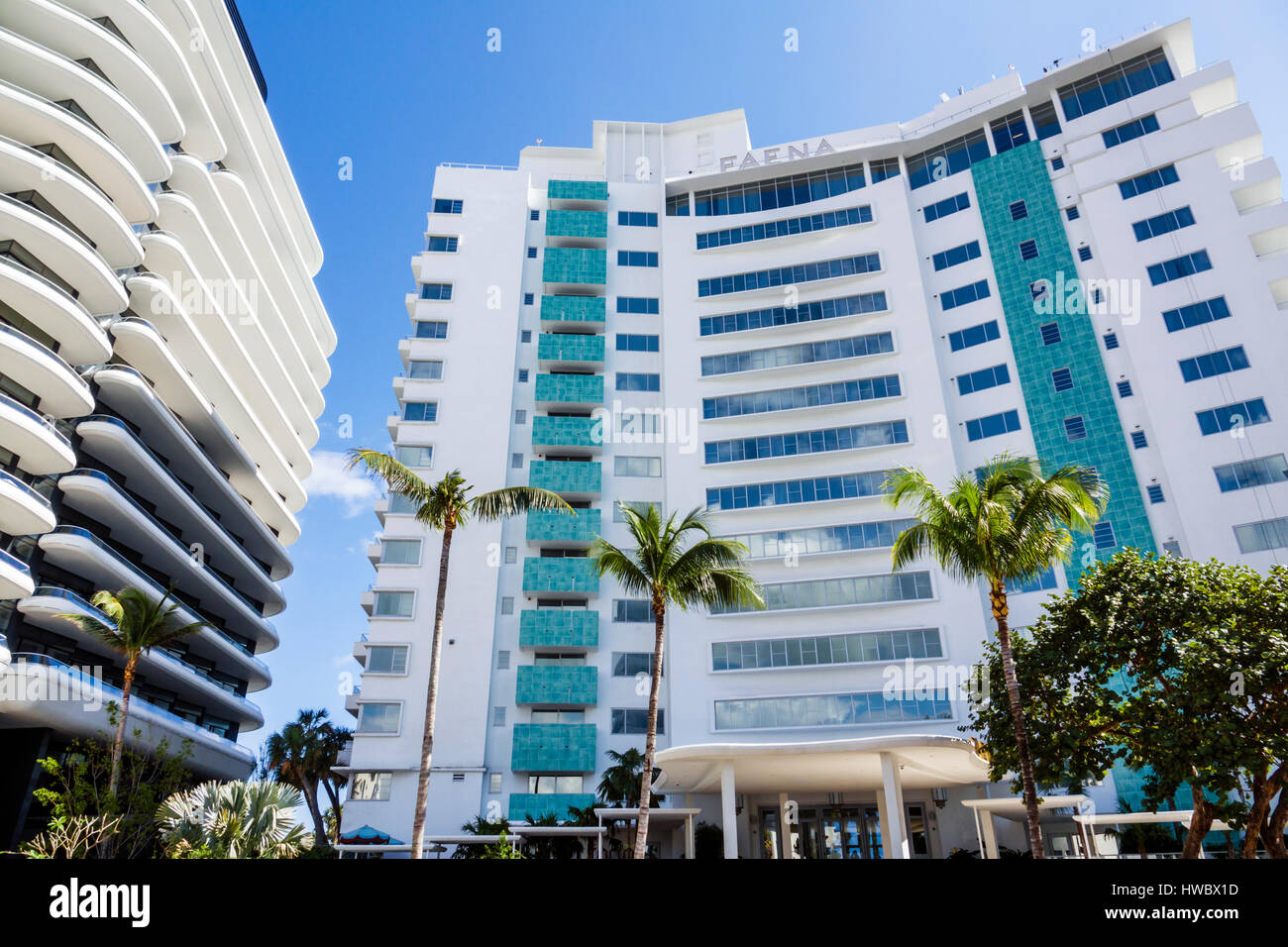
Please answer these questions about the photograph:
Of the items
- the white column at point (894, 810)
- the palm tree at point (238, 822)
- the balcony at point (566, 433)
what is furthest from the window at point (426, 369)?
the white column at point (894, 810)

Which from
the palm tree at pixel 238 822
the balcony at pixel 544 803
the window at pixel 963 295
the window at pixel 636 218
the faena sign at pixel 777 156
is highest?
the faena sign at pixel 777 156

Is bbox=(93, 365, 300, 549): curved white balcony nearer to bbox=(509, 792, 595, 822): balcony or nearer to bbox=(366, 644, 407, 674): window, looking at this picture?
bbox=(366, 644, 407, 674): window

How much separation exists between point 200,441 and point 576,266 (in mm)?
29025

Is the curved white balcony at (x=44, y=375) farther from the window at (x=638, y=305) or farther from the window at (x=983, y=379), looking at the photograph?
the window at (x=983, y=379)

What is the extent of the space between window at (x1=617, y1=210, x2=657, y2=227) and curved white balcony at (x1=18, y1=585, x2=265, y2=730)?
4337cm

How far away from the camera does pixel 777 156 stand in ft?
205

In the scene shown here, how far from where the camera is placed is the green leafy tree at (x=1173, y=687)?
68.7ft

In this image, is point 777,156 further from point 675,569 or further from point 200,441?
point 200,441

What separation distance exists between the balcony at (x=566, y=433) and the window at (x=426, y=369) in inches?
307

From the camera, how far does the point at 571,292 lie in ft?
201

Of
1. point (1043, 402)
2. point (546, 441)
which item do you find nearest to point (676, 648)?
point (546, 441)

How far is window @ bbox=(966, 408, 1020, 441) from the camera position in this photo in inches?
1938
